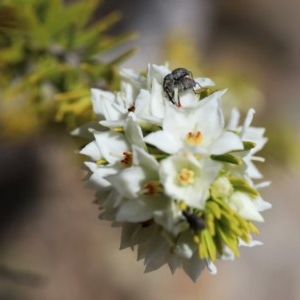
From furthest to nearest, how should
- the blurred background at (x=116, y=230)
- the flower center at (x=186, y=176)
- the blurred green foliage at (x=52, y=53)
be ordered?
the blurred background at (x=116, y=230)
the blurred green foliage at (x=52, y=53)
the flower center at (x=186, y=176)

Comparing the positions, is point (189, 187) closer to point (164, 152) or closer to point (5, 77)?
point (164, 152)

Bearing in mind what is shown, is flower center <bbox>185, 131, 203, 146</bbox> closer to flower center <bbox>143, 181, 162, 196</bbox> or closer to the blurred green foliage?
flower center <bbox>143, 181, 162, 196</bbox>

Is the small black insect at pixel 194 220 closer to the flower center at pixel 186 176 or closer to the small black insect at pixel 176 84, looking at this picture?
the flower center at pixel 186 176

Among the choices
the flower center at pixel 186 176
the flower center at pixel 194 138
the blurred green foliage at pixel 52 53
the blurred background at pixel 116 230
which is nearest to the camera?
the flower center at pixel 186 176

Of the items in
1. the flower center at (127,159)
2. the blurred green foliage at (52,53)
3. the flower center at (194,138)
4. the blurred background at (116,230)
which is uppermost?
the flower center at (194,138)

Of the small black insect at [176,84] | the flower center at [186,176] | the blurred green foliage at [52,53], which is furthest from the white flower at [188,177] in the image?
the blurred green foliage at [52,53]

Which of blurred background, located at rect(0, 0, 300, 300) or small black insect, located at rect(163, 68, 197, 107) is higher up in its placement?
small black insect, located at rect(163, 68, 197, 107)

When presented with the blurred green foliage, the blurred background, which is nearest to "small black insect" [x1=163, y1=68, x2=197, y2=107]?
the blurred green foliage
